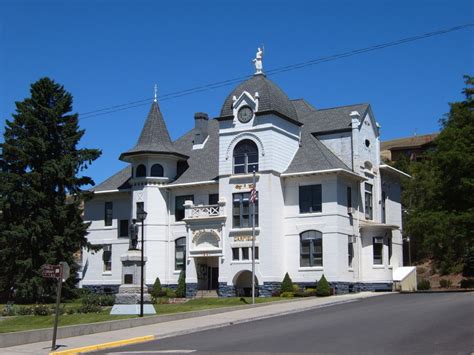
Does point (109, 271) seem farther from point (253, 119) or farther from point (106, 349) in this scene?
point (106, 349)

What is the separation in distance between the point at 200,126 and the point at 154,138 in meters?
4.93

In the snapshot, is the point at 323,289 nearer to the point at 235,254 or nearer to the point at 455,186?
the point at 235,254

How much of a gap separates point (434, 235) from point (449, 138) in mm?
7307

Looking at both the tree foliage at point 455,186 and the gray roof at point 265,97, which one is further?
the gray roof at point 265,97

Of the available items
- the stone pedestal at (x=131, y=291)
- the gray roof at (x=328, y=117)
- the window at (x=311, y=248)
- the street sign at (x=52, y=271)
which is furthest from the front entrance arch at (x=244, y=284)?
the street sign at (x=52, y=271)

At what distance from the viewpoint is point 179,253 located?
4834cm

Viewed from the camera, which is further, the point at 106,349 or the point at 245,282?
the point at 245,282

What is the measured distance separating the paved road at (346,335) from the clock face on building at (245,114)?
776 inches

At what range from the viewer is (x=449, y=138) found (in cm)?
4547

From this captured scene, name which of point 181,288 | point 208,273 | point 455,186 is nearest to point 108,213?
point 181,288

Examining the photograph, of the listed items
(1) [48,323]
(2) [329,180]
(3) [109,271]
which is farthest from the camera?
(3) [109,271]

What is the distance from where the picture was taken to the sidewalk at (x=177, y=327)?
20.3m

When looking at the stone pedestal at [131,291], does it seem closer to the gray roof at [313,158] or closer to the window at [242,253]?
the window at [242,253]

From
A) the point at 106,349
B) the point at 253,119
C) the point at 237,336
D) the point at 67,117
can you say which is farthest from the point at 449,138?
the point at 106,349
